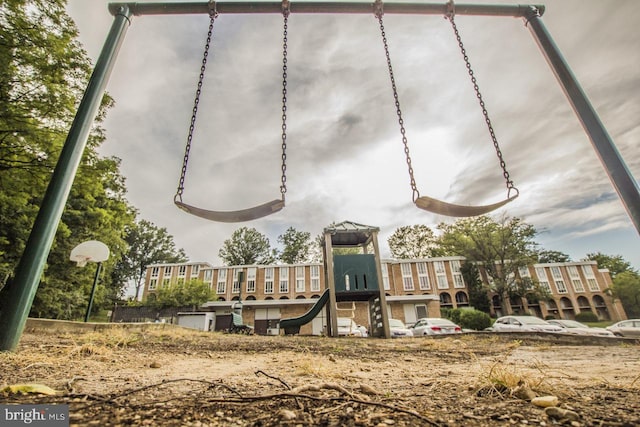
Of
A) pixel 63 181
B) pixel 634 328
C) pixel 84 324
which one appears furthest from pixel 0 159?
pixel 634 328

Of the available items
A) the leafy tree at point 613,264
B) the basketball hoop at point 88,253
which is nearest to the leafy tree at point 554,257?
the leafy tree at point 613,264

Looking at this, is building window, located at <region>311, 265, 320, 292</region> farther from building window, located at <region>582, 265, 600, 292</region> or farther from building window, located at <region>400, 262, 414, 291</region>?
building window, located at <region>582, 265, 600, 292</region>

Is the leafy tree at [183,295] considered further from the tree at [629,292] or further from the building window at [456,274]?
the tree at [629,292]

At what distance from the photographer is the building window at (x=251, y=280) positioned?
1795 inches

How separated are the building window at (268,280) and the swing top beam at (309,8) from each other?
43851mm

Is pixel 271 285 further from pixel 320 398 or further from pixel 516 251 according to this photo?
pixel 320 398

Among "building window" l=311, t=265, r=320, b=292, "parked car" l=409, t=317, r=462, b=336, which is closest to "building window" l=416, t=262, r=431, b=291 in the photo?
"building window" l=311, t=265, r=320, b=292

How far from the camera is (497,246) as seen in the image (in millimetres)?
38562

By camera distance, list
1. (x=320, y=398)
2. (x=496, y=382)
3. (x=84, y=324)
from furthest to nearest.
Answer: (x=84, y=324)
(x=496, y=382)
(x=320, y=398)

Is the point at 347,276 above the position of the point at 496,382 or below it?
above

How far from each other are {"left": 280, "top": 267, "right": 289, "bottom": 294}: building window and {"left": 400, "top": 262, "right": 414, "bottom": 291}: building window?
18.6m

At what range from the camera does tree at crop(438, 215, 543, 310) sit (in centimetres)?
3738

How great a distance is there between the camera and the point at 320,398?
1856 mm

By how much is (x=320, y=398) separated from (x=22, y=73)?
1157cm
